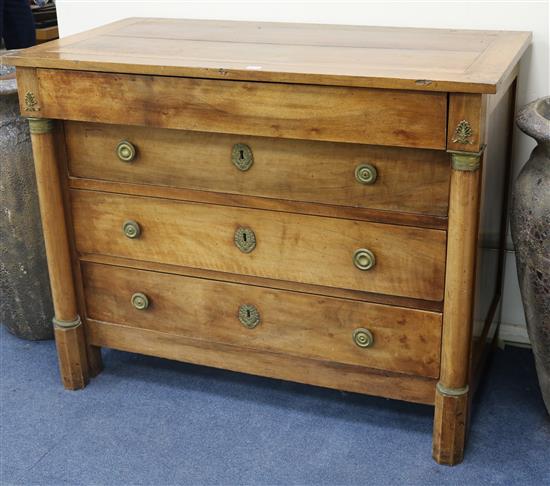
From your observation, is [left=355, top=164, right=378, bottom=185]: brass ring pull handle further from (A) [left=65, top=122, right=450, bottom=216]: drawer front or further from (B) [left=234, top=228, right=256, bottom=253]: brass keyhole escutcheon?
(B) [left=234, top=228, right=256, bottom=253]: brass keyhole escutcheon

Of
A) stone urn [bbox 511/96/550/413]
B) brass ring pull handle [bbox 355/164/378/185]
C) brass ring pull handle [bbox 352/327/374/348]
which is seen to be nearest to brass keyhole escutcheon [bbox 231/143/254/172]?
brass ring pull handle [bbox 355/164/378/185]

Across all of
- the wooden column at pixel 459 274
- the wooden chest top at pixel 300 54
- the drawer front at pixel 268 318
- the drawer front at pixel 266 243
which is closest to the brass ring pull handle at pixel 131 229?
the drawer front at pixel 266 243

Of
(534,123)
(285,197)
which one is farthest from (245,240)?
(534,123)

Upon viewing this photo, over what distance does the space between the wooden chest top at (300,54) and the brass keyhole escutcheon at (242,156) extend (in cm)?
18

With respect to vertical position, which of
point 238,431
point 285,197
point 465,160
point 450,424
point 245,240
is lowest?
point 238,431

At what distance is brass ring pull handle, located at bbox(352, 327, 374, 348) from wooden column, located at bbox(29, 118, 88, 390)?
79 centimetres

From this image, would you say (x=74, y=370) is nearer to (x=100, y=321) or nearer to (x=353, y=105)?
(x=100, y=321)

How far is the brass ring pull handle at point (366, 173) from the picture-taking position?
6.27 ft

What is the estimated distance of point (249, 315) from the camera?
218 centimetres

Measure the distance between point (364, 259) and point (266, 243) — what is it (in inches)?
9.6

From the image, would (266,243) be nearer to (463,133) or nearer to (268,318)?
(268,318)

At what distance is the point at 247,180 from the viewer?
204 centimetres

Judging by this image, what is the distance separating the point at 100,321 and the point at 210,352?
331mm

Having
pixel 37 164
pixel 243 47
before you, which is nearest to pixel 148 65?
pixel 243 47
